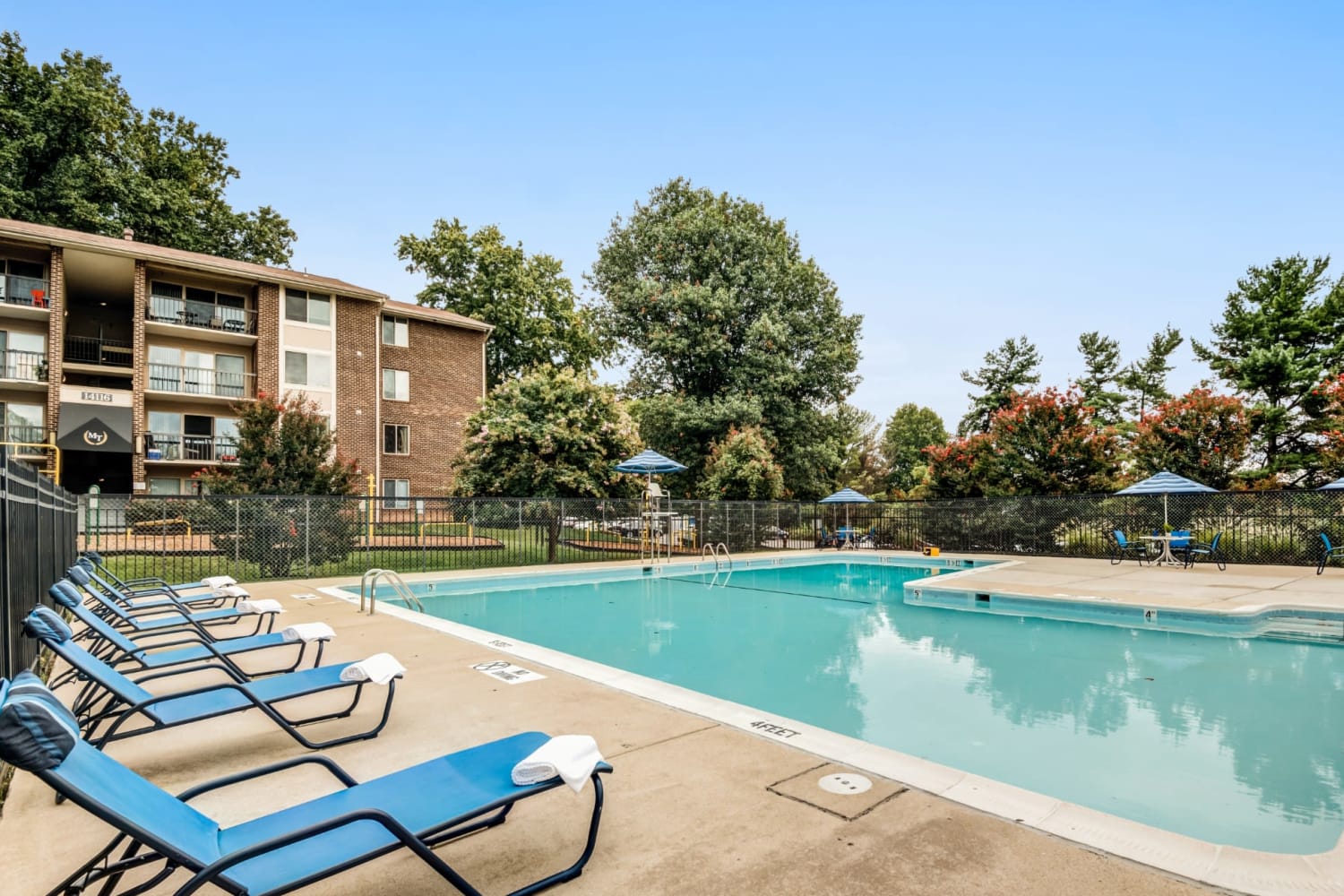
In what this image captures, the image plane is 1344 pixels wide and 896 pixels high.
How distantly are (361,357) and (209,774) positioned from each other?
24.1m

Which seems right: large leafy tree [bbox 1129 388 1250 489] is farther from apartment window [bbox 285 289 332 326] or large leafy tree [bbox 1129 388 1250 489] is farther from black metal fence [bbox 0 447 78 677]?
apartment window [bbox 285 289 332 326]

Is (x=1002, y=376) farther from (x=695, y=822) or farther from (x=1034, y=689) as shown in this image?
(x=695, y=822)

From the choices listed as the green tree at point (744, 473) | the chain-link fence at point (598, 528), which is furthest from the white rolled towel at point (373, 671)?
the green tree at point (744, 473)

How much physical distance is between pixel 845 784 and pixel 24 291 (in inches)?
1083

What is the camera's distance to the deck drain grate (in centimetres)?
328

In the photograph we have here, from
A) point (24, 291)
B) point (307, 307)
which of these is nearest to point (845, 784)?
point (307, 307)

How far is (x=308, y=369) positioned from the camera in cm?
2427

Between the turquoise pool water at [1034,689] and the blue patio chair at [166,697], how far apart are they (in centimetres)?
365

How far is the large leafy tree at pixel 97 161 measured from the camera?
27.5 metres

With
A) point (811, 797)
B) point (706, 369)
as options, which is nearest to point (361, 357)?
point (706, 369)

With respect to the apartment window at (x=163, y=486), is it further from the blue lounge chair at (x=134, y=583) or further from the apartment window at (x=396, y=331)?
the blue lounge chair at (x=134, y=583)

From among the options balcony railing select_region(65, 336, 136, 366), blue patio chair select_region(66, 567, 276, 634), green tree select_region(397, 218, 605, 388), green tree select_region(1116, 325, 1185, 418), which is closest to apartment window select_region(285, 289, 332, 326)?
balcony railing select_region(65, 336, 136, 366)

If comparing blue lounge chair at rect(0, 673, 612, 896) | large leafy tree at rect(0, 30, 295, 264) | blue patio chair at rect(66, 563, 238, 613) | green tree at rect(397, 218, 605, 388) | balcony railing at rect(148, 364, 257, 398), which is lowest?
blue patio chair at rect(66, 563, 238, 613)

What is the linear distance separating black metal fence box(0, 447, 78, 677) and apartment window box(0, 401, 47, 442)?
18.5 m
